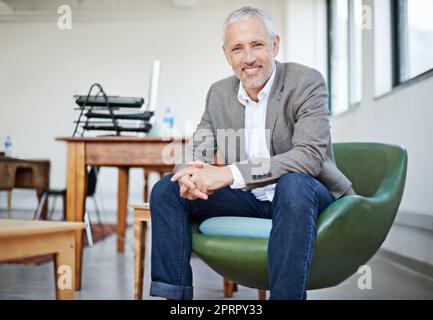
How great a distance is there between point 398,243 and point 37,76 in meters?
5.51

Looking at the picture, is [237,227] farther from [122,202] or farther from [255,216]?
[122,202]

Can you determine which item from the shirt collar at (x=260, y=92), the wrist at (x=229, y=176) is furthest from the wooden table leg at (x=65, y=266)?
the shirt collar at (x=260, y=92)

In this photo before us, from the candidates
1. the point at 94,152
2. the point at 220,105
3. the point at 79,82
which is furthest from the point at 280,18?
the point at 220,105

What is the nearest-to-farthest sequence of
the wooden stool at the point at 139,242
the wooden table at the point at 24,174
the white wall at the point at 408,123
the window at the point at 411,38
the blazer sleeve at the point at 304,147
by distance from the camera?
the blazer sleeve at the point at 304,147, the wooden stool at the point at 139,242, the white wall at the point at 408,123, the window at the point at 411,38, the wooden table at the point at 24,174

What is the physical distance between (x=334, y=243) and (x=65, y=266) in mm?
702

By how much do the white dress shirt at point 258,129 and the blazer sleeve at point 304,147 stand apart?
0.13 m

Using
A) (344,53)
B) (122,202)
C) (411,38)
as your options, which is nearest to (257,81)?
(411,38)

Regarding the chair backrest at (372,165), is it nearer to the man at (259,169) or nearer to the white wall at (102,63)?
the man at (259,169)

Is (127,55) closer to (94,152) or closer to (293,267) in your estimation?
(94,152)

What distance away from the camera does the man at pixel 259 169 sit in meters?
1.12

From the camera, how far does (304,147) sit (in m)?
1.26

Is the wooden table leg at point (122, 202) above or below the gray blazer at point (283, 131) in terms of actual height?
below

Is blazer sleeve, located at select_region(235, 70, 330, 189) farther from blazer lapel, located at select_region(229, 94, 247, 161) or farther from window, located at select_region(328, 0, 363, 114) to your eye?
window, located at select_region(328, 0, 363, 114)

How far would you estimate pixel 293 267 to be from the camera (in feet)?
3.53
